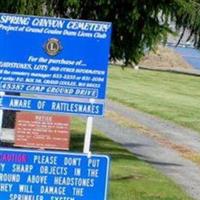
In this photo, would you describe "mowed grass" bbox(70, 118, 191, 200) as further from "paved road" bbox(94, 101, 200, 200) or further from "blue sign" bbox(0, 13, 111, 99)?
"blue sign" bbox(0, 13, 111, 99)

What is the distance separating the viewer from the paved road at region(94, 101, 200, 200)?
47.8ft

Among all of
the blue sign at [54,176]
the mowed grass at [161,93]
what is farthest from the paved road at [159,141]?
the blue sign at [54,176]

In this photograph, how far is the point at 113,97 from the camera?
32969mm

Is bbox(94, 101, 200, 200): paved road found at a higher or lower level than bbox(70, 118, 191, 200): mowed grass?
lower

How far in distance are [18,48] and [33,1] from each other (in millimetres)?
4257

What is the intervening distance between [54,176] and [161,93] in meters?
29.2

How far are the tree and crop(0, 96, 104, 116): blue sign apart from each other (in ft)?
14.9

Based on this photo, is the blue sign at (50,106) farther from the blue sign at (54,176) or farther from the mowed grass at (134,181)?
the mowed grass at (134,181)

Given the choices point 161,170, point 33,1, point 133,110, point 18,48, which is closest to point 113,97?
point 133,110

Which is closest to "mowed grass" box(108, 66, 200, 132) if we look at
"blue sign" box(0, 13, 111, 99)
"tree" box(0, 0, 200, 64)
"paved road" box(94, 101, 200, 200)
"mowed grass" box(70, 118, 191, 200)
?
"paved road" box(94, 101, 200, 200)

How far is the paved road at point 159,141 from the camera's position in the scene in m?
14.6

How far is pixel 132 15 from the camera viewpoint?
44.4ft

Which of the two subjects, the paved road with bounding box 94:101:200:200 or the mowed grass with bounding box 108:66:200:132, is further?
the mowed grass with bounding box 108:66:200:132

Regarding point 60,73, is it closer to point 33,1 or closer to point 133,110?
point 33,1
